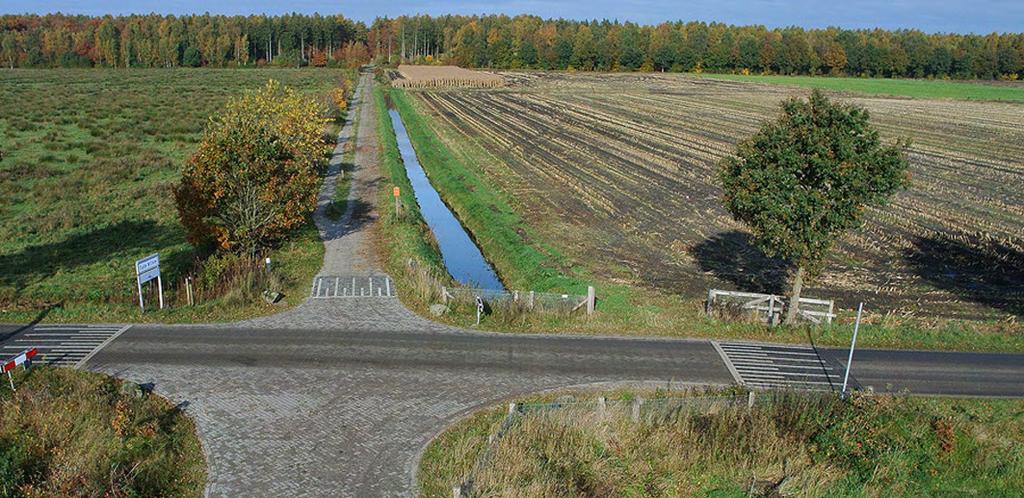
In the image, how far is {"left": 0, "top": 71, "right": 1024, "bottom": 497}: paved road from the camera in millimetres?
15578

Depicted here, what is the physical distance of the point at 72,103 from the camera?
260 ft

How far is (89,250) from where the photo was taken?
2989 cm

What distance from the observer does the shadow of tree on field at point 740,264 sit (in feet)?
92.1

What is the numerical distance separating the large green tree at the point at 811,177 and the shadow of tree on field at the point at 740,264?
4296 millimetres

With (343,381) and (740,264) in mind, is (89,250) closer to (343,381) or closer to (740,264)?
(343,381)

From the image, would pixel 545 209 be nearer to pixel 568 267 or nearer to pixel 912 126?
pixel 568 267

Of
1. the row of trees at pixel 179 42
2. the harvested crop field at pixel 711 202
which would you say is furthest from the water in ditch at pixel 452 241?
the row of trees at pixel 179 42

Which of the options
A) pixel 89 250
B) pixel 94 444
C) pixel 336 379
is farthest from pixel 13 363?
pixel 89 250

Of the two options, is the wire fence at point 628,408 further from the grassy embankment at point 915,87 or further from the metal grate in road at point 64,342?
the grassy embankment at point 915,87

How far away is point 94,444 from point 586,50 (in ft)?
512

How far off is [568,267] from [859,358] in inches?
447

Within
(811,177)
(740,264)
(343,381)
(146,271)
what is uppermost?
(811,177)

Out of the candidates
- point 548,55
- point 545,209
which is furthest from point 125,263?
point 548,55

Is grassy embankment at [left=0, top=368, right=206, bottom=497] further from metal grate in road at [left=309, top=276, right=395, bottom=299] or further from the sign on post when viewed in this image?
metal grate in road at [left=309, top=276, right=395, bottom=299]
